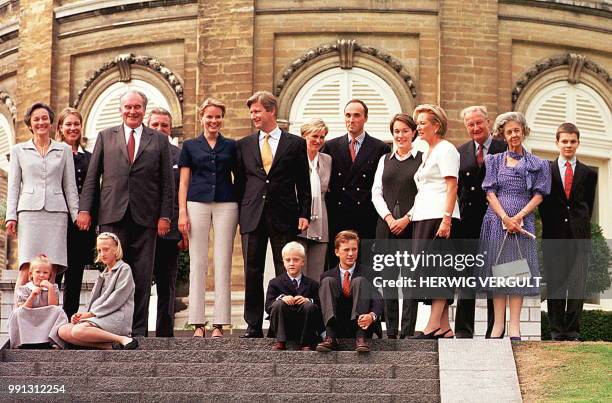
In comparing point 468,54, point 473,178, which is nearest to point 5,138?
point 468,54

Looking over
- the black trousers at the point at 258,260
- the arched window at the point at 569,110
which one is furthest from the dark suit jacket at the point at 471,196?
the arched window at the point at 569,110

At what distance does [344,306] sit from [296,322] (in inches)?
20.2

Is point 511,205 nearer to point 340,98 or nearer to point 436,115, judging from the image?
point 436,115

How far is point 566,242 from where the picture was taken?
527 inches

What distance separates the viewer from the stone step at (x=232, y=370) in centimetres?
1141

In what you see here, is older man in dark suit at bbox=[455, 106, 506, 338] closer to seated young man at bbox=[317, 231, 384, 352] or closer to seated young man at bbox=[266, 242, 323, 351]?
seated young man at bbox=[317, 231, 384, 352]

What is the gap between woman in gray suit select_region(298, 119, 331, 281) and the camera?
43.6ft

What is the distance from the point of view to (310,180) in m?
13.4

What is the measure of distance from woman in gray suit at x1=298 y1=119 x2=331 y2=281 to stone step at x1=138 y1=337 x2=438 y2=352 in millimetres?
1150

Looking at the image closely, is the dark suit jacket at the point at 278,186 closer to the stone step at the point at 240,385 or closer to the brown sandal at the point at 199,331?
the brown sandal at the point at 199,331

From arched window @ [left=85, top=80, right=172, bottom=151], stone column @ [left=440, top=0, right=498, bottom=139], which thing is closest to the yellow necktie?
stone column @ [left=440, top=0, right=498, bottom=139]

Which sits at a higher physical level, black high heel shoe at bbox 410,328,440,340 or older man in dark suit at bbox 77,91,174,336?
older man in dark suit at bbox 77,91,174,336

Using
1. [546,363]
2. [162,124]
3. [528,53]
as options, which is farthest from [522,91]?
[546,363]

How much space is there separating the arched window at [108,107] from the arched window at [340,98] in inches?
118
